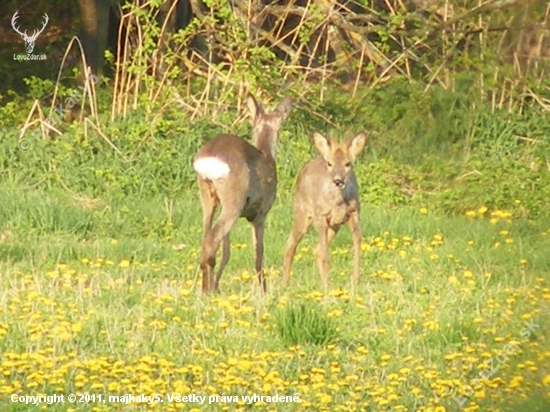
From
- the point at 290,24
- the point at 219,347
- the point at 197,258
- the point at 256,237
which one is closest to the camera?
the point at 219,347

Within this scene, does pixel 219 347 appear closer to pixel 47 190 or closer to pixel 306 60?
pixel 47 190

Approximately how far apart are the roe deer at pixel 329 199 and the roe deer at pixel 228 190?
1.59 feet

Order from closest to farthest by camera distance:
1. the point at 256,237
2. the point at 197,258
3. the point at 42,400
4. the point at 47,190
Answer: the point at 42,400, the point at 256,237, the point at 197,258, the point at 47,190

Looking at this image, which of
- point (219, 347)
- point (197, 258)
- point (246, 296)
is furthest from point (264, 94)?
point (219, 347)

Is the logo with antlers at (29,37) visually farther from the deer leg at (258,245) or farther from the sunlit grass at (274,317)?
the deer leg at (258,245)

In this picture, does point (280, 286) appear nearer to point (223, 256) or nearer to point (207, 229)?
point (223, 256)

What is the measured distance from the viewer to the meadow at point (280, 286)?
7617 mm

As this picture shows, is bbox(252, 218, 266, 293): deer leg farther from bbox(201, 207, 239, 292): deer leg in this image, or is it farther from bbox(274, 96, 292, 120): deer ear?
bbox(274, 96, 292, 120): deer ear

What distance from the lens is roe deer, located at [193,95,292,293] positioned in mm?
9992

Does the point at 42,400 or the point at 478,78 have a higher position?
the point at 478,78

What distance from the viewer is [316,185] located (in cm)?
1103

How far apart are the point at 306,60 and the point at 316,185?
25.4 feet

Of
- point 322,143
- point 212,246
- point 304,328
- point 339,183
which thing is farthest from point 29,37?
point 304,328

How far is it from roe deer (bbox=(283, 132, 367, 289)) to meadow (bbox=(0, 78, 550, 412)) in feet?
0.99
